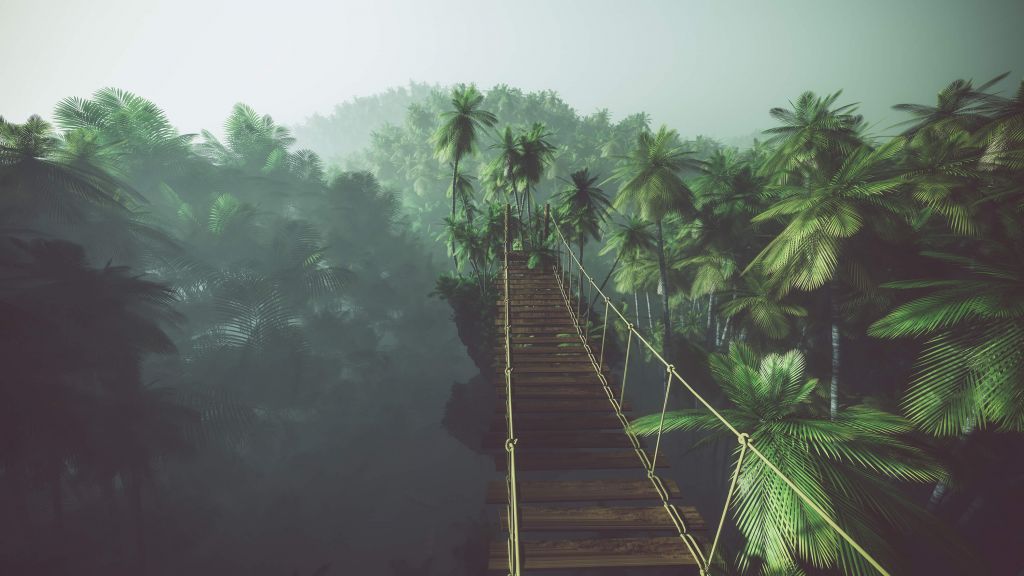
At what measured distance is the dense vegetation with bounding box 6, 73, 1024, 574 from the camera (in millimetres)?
4996

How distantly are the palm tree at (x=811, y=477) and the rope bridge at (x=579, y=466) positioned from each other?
411 millimetres

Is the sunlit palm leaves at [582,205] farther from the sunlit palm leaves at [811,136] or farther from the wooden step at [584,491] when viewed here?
the wooden step at [584,491]

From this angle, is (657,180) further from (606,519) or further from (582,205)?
(606,519)

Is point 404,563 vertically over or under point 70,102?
under

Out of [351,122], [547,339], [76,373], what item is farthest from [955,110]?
[351,122]

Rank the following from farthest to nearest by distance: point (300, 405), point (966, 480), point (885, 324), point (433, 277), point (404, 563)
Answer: point (433, 277), point (300, 405), point (404, 563), point (966, 480), point (885, 324)

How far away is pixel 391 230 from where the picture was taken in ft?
97.8

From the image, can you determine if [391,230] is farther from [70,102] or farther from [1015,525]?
[1015,525]

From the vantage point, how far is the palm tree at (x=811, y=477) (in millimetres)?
3961

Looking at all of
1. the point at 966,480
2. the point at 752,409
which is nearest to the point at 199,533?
the point at 752,409

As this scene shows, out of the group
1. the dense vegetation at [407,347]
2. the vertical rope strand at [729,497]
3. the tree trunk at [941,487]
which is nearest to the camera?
the vertical rope strand at [729,497]

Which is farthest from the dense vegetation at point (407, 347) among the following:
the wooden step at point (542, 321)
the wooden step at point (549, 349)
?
the wooden step at point (542, 321)

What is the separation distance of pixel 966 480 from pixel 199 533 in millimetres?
21883

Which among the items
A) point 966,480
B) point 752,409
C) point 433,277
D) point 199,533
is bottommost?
point 199,533
